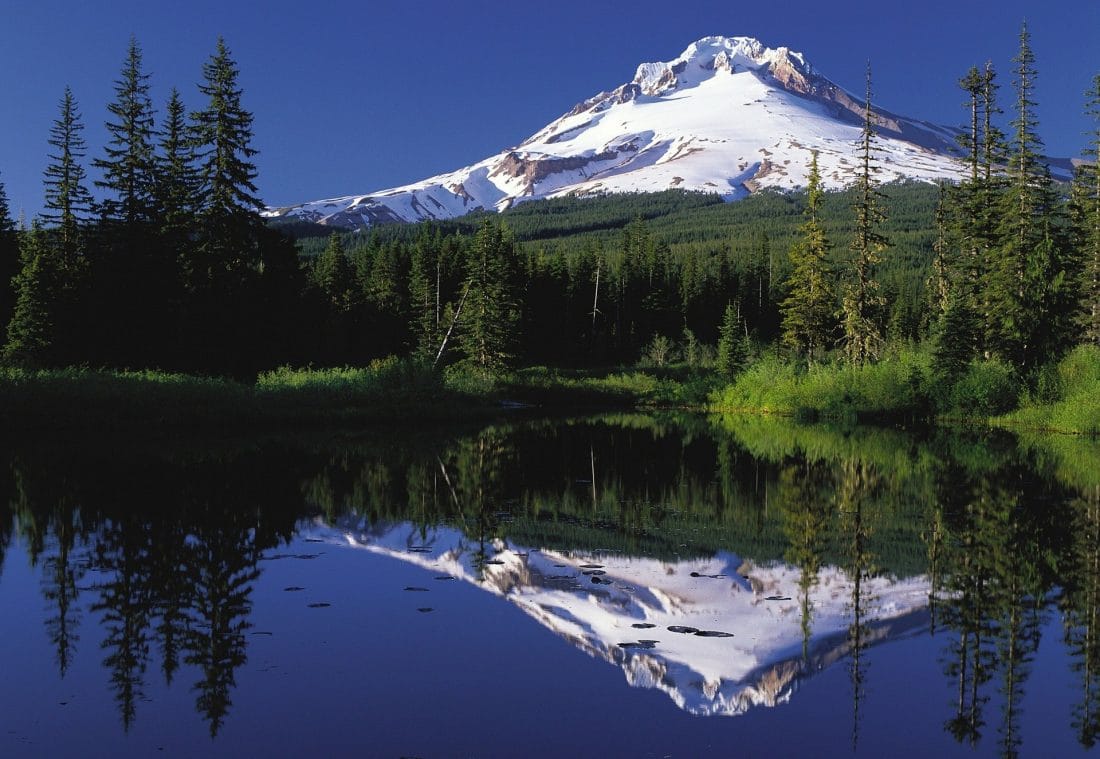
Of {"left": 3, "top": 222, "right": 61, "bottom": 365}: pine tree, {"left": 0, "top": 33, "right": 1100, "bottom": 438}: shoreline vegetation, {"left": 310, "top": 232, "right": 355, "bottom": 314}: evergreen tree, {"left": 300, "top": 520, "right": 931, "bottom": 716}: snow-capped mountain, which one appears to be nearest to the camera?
{"left": 300, "top": 520, "right": 931, "bottom": 716}: snow-capped mountain

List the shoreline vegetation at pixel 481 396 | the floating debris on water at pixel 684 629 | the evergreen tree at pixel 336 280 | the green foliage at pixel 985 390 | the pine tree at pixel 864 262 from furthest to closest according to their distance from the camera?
1. the evergreen tree at pixel 336 280
2. the pine tree at pixel 864 262
3. the green foliage at pixel 985 390
4. the shoreline vegetation at pixel 481 396
5. the floating debris on water at pixel 684 629

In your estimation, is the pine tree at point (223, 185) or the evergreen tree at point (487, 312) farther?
the evergreen tree at point (487, 312)

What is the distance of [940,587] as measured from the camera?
957cm

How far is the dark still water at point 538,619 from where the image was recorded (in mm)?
5883

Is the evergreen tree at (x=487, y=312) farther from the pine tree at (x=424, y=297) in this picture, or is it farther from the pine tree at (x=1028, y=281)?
the pine tree at (x=1028, y=281)

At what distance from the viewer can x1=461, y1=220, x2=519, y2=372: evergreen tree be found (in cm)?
5650

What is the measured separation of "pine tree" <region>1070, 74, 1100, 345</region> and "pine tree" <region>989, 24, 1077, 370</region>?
3.16 feet

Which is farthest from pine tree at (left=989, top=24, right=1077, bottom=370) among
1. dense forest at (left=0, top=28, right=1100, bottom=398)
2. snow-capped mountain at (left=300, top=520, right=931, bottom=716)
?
snow-capped mountain at (left=300, top=520, right=931, bottom=716)

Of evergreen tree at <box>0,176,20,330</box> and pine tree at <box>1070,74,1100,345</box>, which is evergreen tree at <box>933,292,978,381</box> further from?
evergreen tree at <box>0,176,20,330</box>

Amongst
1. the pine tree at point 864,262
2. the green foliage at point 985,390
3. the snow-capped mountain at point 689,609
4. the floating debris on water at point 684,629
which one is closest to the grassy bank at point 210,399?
the snow-capped mountain at point 689,609

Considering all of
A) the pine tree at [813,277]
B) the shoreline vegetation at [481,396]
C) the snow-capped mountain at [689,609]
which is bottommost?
the snow-capped mountain at [689,609]

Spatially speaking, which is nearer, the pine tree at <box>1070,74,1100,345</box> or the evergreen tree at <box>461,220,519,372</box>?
the pine tree at <box>1070,74,1100,345</box>

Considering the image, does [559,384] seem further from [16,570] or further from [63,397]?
[16,570]

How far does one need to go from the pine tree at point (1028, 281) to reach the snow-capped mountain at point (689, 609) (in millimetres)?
32552
